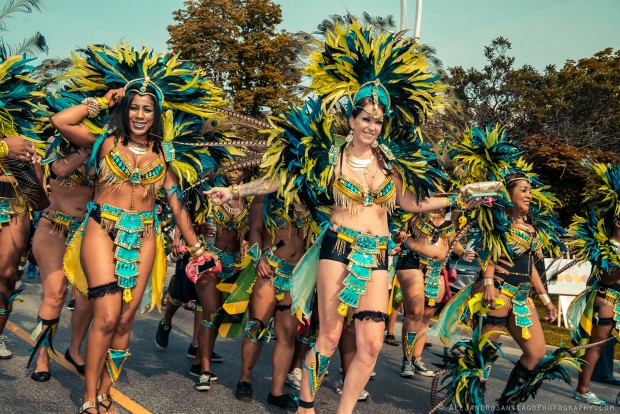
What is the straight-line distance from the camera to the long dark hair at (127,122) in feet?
16.3

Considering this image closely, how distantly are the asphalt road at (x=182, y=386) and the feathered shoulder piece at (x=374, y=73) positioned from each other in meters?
2.29

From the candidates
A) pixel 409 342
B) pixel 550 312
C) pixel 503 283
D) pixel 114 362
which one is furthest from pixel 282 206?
pixel 550 312

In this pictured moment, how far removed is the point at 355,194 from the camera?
4.87 m

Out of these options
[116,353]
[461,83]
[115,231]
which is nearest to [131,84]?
[115,231]

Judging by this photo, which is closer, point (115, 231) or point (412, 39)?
point (115, 231)

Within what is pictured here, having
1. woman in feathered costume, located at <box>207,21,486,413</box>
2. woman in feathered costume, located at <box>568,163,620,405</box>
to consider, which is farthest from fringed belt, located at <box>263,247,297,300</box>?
woman in feathered costume, located at <box>568,163,620,405</box>

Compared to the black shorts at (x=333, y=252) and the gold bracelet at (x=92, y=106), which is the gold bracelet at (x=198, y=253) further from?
the gold bracelet at (x=92, y=106)

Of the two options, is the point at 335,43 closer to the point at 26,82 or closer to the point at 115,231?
the point at 115,231

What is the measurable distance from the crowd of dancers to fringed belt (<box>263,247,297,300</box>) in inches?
0.8

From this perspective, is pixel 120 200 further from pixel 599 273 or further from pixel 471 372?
pixel 599 273

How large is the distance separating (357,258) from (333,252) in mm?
210

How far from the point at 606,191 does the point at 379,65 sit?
3.52 m

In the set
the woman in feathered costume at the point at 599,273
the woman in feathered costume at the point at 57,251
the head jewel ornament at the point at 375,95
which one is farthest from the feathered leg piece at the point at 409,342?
the woman in feathered costume at the point at 57,251

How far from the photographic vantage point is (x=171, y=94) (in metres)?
5.43
